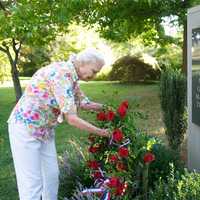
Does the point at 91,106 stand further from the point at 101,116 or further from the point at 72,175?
the point at 72,175

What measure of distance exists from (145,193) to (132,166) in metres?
0.29

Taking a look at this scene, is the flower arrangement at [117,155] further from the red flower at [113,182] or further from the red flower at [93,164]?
the red flower at [93,164]

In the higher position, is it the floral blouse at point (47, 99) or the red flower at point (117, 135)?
the floral blouse at point (47, 99)

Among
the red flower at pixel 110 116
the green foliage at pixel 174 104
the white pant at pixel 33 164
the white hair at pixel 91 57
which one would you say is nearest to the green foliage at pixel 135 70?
the green foliage at pixel 174 104

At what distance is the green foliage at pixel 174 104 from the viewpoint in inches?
287

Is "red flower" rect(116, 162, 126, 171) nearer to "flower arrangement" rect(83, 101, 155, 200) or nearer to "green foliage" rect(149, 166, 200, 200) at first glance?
"flower arrangement" rect(83, 101, 155, 200)

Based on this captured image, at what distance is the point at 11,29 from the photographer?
39.1ft

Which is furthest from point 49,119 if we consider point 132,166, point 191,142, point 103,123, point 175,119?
point 175,119

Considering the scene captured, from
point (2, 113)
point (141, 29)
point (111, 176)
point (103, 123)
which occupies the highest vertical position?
point (141, 29)

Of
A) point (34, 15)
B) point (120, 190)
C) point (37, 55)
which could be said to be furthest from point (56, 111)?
point (37, 55)

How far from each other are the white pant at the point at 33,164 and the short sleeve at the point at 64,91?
1.56ft

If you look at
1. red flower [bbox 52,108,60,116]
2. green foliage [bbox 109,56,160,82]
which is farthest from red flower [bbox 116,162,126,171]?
green foliage [bbox 109,56,160,82]

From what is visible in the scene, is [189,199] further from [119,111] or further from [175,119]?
[175,119]

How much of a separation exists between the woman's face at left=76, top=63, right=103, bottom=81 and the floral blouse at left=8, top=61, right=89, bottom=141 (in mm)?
50
